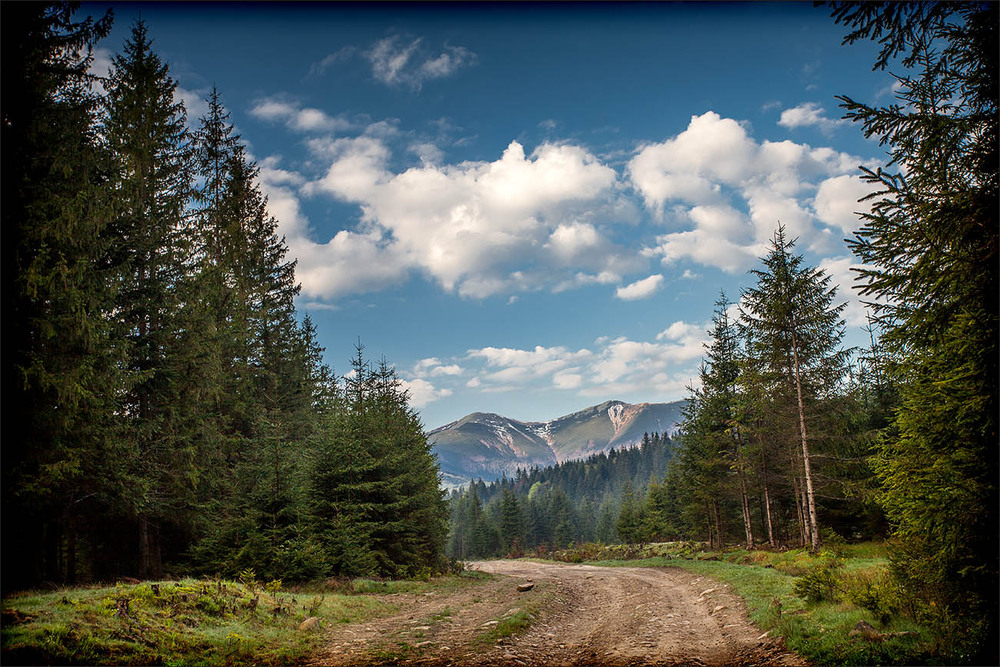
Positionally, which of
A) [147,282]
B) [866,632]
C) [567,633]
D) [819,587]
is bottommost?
[567,633]

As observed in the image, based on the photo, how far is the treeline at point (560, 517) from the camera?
62.5 metres

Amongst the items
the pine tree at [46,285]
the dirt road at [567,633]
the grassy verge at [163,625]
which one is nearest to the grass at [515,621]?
the dirt road at [567,633]

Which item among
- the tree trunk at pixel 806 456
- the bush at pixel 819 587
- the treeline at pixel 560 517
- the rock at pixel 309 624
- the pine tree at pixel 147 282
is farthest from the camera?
the treeline at pixel 560 517

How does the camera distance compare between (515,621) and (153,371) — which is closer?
(515,621)

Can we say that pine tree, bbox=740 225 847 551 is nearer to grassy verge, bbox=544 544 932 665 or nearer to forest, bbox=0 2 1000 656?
forest, bbox=0 2 1000 656

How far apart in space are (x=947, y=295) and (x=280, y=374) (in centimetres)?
2689

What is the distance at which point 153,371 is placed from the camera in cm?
1369

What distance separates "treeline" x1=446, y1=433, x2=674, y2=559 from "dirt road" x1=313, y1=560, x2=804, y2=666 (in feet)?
57.2

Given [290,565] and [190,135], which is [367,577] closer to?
[290,565]

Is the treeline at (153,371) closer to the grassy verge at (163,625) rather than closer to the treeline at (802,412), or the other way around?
the grassy verge at (163,625)

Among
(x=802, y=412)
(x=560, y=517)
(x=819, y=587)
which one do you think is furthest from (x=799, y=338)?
(x=560, y=517)

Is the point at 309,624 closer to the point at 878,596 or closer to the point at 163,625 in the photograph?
the point at 163,625

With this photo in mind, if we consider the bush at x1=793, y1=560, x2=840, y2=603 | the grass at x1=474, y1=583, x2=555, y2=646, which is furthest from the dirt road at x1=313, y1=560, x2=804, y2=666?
the bush at x1=793, y1=560, x2=840, y2=603

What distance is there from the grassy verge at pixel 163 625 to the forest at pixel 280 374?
3477 mm
